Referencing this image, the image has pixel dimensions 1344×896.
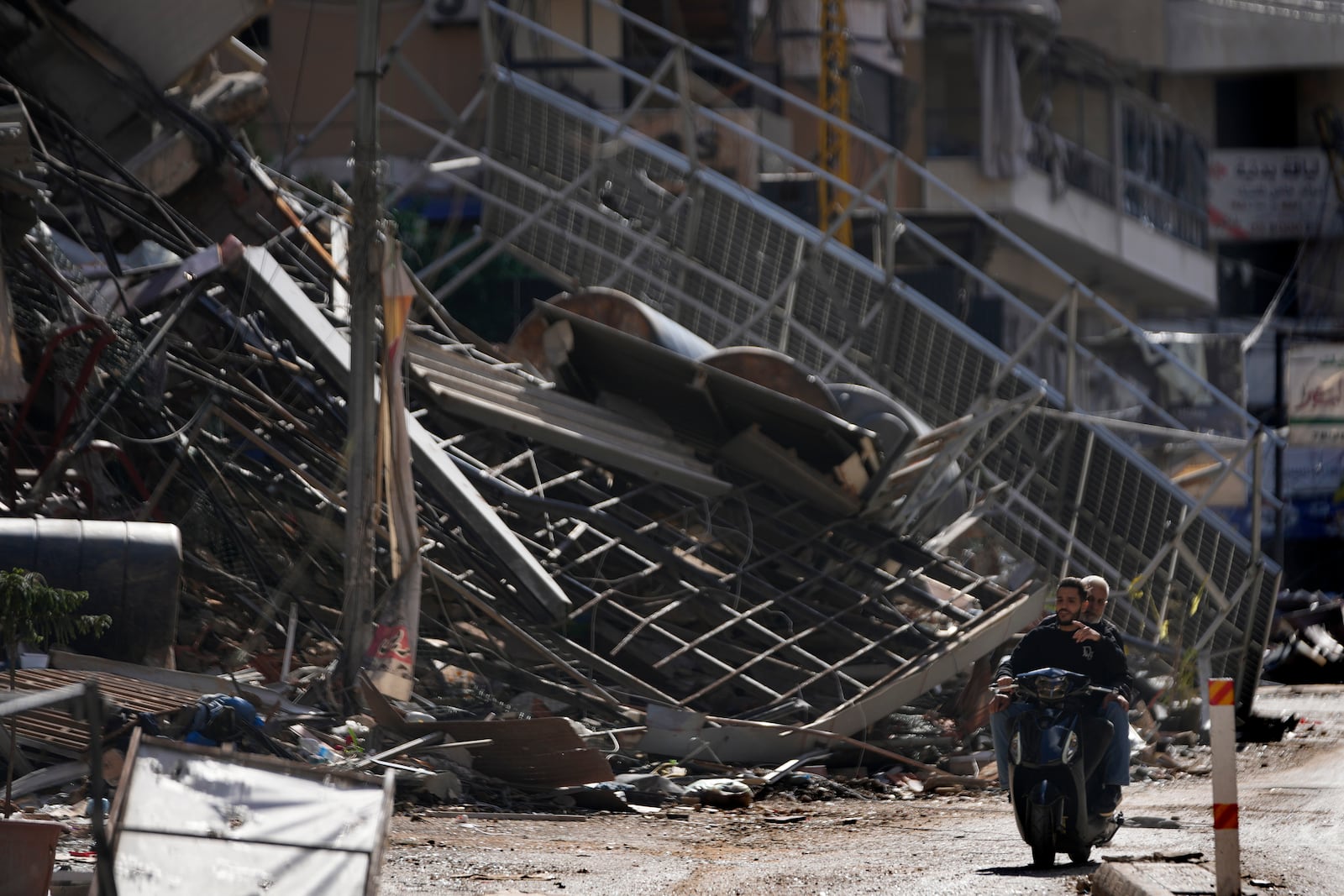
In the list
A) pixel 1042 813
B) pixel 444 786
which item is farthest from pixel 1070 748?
pixel 444 786

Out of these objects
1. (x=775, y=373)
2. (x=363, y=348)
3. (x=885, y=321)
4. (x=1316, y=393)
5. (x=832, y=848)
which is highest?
(x=363, y=348)

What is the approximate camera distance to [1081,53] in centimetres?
3444

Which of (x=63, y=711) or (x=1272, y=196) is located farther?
(x=1272, y=196)

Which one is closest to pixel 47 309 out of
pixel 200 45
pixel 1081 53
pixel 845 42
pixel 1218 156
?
pixel 200 45

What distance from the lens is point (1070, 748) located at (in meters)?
8.55

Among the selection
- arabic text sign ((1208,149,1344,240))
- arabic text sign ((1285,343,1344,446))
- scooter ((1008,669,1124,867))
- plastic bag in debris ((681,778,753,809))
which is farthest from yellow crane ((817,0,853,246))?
scooter ((1008,669,1124,867))

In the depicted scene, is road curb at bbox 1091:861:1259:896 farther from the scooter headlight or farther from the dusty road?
the scooter headlight

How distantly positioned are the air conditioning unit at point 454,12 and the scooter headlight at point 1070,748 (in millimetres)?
21836

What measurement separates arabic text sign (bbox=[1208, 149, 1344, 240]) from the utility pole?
99.4ft

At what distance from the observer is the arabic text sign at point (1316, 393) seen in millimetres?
30219

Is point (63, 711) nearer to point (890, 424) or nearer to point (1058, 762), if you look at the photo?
point (1058, 762)

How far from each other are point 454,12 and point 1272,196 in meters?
19.4

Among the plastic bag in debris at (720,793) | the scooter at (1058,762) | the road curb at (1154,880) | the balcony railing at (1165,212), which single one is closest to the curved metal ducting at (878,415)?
the plastic bag in debris at (720,793)

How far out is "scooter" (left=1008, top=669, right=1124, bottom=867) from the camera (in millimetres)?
8516
